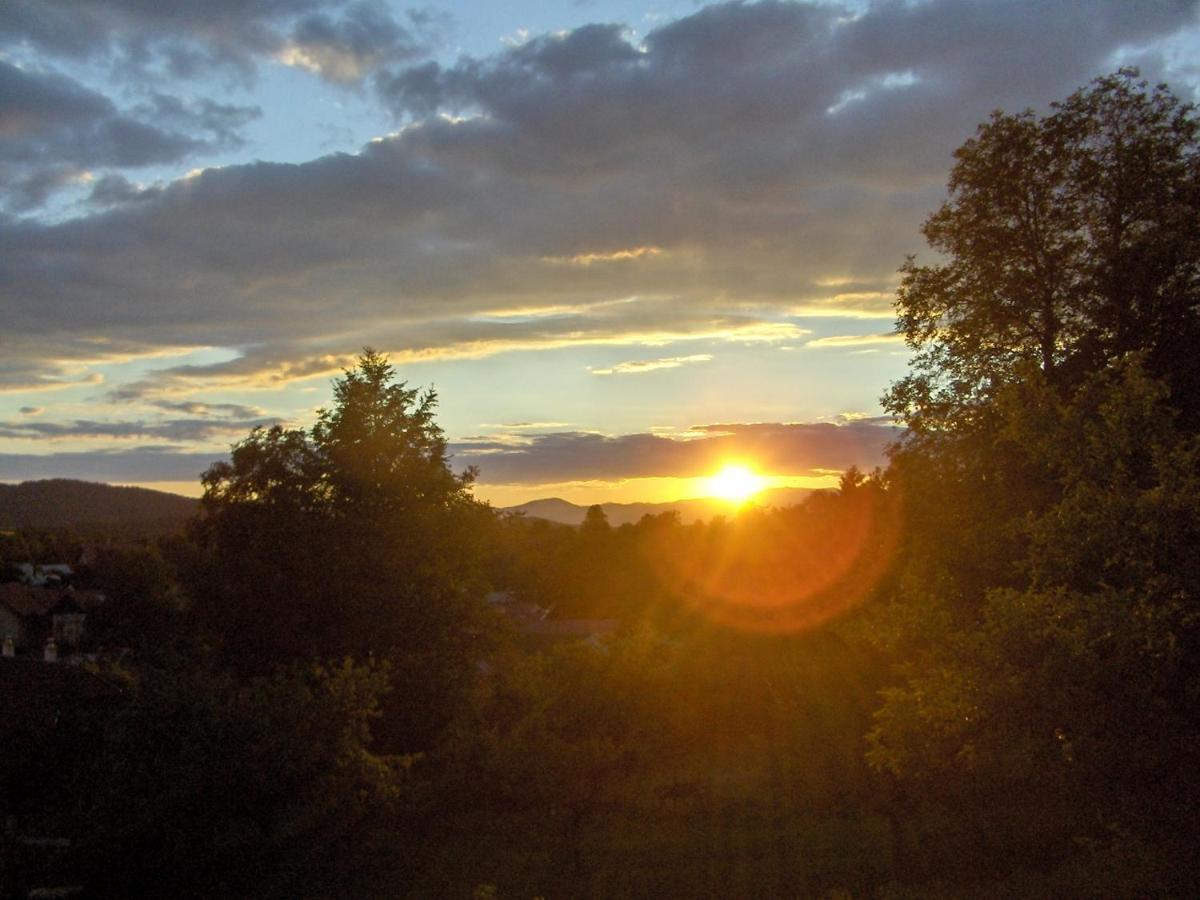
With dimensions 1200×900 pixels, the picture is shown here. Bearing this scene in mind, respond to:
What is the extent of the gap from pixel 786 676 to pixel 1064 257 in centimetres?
1287

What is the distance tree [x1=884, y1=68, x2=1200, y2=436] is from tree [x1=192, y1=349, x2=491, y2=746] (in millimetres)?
12986

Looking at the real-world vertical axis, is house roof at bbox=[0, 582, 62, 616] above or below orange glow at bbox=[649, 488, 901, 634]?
below

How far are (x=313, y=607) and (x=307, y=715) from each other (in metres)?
10.7

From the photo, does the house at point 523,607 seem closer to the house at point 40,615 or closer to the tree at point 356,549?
the house at point 40,615

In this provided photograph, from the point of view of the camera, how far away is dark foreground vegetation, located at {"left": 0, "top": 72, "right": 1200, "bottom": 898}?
9.41 m

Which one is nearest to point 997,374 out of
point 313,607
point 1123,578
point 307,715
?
point 1123,578

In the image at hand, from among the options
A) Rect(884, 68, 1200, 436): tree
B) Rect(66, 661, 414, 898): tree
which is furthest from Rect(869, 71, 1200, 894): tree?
Rect(66, 661, 414, 898): tree

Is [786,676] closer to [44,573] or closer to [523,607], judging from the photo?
[523,607]

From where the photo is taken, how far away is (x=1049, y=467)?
10.1 metres

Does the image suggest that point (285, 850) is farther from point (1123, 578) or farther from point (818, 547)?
point (818, 547)

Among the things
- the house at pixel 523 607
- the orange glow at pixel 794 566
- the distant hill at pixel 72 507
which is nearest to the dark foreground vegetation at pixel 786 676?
the orange glow at pixel 794 566

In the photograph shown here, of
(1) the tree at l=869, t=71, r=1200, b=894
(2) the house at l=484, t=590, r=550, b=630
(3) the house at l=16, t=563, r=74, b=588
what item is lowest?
(2) the house at l=484, t=590, r=550, b=630

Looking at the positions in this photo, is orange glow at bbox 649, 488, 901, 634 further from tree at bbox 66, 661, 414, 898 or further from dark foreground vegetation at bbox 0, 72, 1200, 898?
tree at bbox 66, 661, 414, 898

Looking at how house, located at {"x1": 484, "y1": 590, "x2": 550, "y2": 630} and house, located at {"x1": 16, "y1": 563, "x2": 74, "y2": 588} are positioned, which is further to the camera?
house, located at {"x1": 16, "y1": 563, "x2": 74, "y2": 588}
